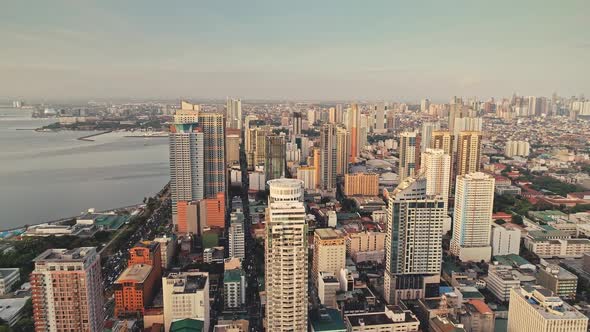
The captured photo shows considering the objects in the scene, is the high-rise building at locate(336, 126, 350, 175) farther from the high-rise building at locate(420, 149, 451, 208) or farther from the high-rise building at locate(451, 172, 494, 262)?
the high-rise building at locate(451, 172, 494, 262)

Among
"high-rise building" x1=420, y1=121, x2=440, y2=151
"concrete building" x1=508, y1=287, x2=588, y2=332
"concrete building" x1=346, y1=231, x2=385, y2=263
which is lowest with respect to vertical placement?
"concrete building" x1=346, y1=231, x2=385, y2=263

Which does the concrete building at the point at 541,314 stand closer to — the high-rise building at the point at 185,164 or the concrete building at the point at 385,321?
the concrete building at the point at 385,321

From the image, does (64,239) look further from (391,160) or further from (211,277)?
(391,160)

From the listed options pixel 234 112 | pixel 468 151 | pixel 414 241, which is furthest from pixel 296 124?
pixel 414 241

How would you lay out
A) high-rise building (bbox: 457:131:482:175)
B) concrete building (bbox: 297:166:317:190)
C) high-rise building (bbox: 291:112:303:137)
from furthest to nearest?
1. high-rise building (bbox: 291:112:303:137)
2. concrete building (bbox: 297:166:317:190)
3. high-rise building (bbox: 457:131:482:175)

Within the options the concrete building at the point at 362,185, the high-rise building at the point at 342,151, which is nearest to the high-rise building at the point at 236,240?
the concrete building at the point at 362,185

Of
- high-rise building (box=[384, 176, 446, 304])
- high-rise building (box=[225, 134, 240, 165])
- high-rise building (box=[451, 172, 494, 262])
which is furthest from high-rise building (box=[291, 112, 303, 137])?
high-rise building (box=[384, 176, 446, 304])

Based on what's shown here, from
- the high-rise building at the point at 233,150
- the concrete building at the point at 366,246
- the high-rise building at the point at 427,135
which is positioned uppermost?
the high-rise building at the point at 427,135
